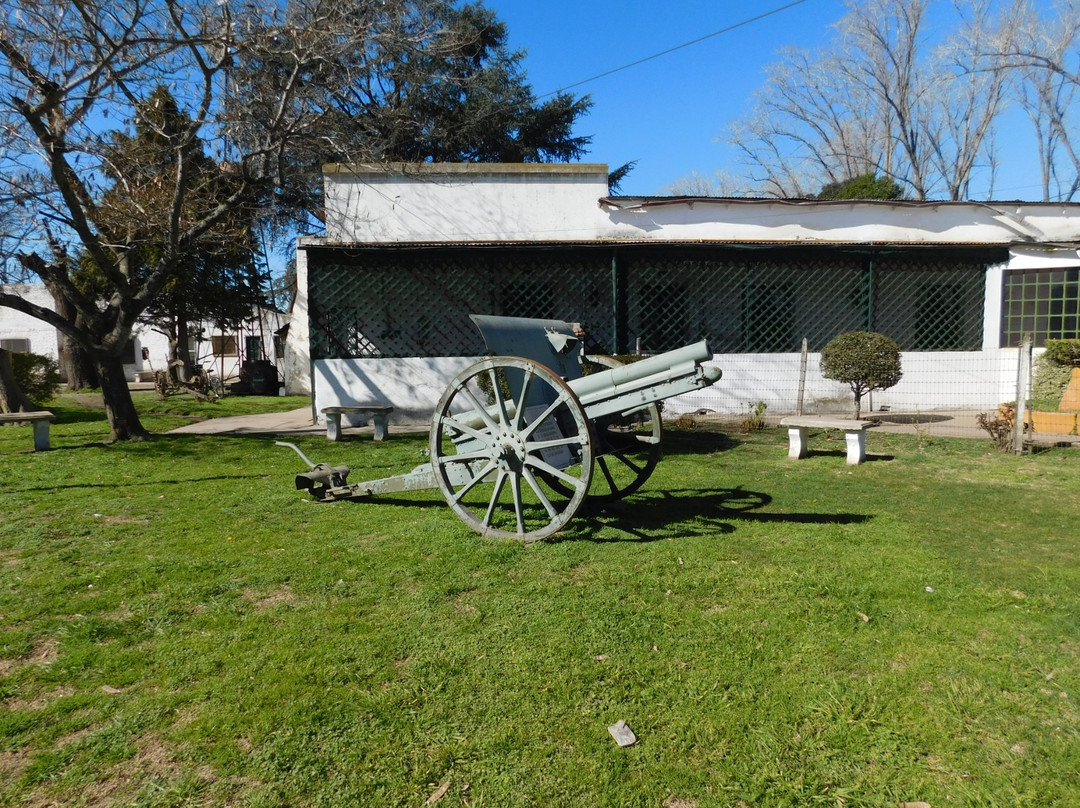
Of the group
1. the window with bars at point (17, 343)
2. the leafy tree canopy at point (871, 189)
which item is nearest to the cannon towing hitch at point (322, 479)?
the leafy tree canopy at point (871, 189)

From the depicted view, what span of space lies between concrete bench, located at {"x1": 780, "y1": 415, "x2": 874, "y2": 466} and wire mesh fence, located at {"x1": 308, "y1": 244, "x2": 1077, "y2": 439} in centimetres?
248

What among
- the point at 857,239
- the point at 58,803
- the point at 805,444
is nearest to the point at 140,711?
the point at 58,803

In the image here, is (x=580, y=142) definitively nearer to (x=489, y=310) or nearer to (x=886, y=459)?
(x=489, y=310)

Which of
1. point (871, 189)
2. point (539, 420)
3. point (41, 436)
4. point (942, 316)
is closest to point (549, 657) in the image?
point (539, 420)

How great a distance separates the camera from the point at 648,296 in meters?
12.4

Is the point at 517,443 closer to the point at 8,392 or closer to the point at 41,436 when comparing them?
the point at 41,436

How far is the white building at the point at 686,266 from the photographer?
432 inches

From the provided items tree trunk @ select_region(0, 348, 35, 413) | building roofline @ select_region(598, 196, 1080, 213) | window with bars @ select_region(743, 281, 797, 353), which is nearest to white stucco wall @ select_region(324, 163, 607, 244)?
building roofline @ select_region(598, 196, 1080, 213)

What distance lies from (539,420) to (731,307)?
30.7 feet

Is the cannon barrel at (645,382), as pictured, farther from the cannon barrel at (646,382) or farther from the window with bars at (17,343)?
the window with bars at (17,343)

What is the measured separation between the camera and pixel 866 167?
3053cm

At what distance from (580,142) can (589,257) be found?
13583 millimetres

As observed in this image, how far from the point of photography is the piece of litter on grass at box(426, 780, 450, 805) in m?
1.99

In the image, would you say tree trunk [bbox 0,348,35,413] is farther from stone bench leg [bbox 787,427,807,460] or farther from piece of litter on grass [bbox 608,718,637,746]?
piece of litter on grass [bbox 608,718,637,746]
